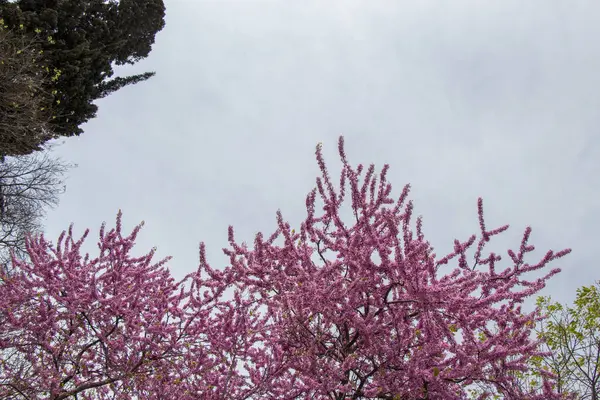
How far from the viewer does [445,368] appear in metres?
4.73

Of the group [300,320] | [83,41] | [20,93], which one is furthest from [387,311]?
[83,41]

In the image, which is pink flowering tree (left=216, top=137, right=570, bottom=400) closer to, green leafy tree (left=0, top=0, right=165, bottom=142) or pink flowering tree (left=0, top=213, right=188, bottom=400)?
pink flowering tree (left=0, top=213, right=188, bottom=400)

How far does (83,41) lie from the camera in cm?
1484

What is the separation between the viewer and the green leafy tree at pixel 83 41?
13.6m

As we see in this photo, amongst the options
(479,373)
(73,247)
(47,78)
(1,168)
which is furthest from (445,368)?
(1,168)

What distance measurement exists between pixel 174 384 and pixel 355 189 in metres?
4.26

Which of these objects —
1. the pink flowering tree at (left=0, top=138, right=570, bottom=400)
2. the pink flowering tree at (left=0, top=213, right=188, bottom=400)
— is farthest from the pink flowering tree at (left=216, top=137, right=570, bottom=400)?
the pink flowering tree at (left=0, top=213, right=188, bottom=400)

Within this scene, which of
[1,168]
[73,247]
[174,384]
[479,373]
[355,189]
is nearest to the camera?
[479,373]

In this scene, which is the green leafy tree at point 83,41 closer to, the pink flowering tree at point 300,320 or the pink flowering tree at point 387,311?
the pink flowering tree at point 300,320

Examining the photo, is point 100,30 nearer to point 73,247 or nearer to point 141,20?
point 141,20

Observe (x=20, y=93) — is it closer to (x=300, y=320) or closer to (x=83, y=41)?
(x=83, y=41)

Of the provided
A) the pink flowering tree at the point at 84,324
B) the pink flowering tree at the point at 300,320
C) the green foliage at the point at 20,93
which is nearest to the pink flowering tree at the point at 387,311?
the pink flowering tree at the point at 300,320

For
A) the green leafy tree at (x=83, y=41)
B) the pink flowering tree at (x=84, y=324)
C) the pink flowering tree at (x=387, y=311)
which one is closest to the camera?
the pink flowering tree at (x=387, y=311)

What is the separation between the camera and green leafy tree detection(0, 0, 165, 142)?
1362 cm
